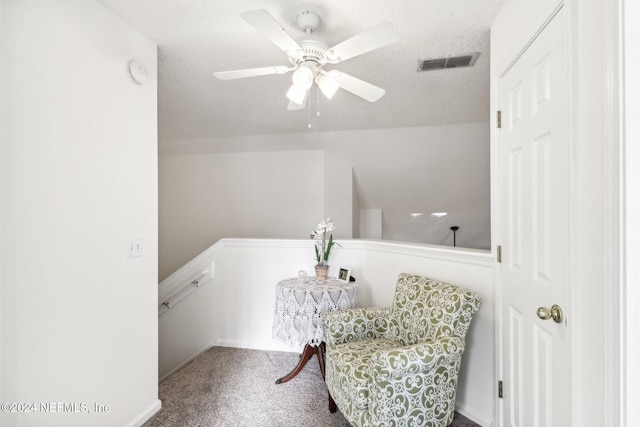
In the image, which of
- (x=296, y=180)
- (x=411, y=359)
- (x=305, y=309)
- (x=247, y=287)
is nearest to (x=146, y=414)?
(x=305, y=309)

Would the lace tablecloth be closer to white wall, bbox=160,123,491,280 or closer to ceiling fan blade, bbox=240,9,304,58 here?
ceiling fan blade, bbox=240,9,304,58

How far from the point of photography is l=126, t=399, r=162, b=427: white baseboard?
1.89 metres

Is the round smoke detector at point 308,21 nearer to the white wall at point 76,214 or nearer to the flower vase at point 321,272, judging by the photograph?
the white wall at point 76,214

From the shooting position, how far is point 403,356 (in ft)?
4.93

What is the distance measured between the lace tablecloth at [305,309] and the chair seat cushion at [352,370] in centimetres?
28

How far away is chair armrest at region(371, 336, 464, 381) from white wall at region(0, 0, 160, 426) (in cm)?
139

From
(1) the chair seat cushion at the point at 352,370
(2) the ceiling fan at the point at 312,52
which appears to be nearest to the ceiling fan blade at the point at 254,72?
(2) the ceiling fan at the point at 312,52

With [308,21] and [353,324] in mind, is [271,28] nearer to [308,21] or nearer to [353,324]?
[308,21]

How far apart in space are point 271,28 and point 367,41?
429 millimetres

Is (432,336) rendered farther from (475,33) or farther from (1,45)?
(1,45)

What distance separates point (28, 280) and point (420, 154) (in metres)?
3.80

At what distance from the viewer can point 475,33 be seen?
6.48 feet

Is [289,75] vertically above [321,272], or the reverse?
[289,75]
